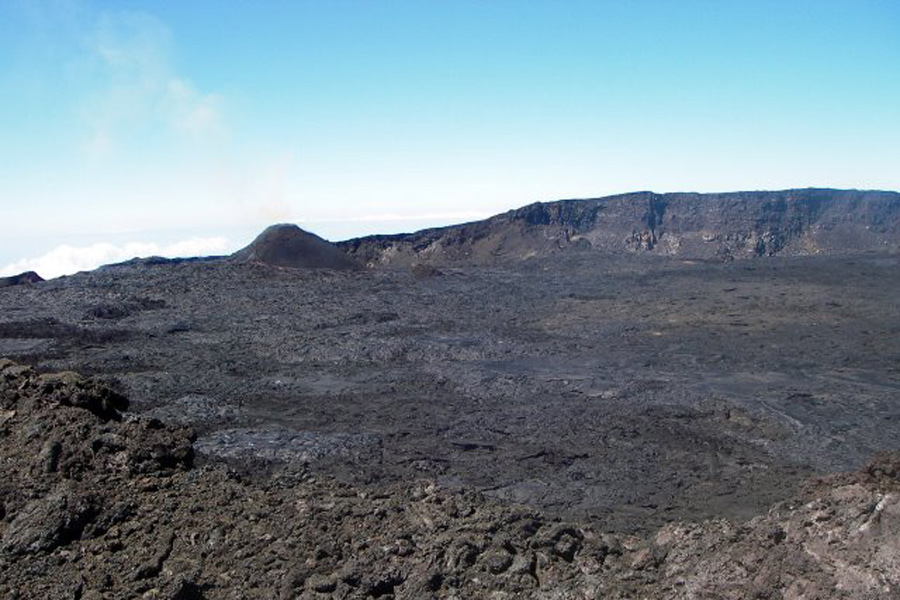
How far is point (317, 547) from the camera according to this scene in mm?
5594

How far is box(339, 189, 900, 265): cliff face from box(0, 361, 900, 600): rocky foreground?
26.5 metres

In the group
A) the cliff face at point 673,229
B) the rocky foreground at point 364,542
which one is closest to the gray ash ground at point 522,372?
the rocky foreground at point 364,542

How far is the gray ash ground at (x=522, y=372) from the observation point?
8.34m

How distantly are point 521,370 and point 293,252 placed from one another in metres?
17.7

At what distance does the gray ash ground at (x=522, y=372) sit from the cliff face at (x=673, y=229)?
35.4 ft

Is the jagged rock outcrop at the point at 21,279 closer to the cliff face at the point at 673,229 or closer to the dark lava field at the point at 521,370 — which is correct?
the dark lava field at the point at 521,370

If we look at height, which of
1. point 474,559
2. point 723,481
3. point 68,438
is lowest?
point 723,481

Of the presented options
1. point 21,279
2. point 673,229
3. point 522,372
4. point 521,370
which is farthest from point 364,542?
point 673,229

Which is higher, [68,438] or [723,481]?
[68,438]

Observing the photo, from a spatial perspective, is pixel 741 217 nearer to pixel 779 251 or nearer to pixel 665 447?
pixel 779 251

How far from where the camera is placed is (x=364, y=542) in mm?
5629

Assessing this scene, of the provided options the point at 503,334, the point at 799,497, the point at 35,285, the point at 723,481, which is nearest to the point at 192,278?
the point at 35,285

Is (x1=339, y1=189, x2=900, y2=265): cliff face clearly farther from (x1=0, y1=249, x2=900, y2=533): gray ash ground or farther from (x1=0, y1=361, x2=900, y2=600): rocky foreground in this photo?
(x1=0, y1=361, x2=900, y2=600): rocky foreground

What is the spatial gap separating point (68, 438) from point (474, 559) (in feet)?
13.5
